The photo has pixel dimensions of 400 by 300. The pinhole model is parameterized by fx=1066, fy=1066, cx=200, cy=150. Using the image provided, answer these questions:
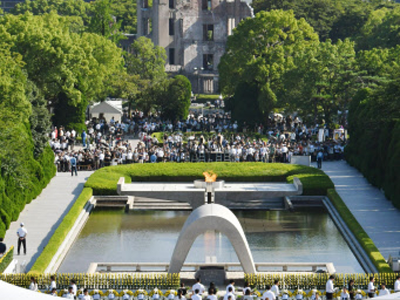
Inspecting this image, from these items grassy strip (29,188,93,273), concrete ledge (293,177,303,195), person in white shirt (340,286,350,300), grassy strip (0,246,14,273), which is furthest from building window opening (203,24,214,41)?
person in white shirt (340,286,350,300)

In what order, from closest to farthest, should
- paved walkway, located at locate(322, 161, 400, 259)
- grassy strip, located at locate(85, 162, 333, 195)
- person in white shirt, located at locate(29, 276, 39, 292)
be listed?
1. person in white shirt, located at locate(29, 276, 39, 292)
2. paved walkway, located at locate(322, 161, 400, 259)
3. grassy strip, located at locate(85, 162, 333, 195)

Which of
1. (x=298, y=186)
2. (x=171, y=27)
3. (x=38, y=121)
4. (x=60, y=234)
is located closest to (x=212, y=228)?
(x=60, y=234)

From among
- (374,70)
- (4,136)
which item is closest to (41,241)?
(4,136)

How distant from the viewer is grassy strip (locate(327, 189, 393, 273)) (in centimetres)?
4123

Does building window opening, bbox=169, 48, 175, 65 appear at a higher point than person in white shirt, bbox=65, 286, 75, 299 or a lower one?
higher

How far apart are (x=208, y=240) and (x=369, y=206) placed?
9.72m

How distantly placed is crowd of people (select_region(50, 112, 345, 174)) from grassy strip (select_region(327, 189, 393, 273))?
1112cm

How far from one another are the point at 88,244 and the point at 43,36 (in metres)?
26.7

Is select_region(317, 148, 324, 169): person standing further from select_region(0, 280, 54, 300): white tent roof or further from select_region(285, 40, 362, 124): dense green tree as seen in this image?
select_region(0, 280, 54, 300): white tent roof

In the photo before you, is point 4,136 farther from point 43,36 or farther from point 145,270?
point 43,36

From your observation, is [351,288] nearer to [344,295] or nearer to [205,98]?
[344,295]

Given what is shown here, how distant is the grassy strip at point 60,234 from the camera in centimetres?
4143

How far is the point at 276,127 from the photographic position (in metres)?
82.2

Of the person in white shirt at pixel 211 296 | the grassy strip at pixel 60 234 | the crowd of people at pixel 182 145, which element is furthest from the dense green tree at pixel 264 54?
the person in white shirt at pixel 211 296
